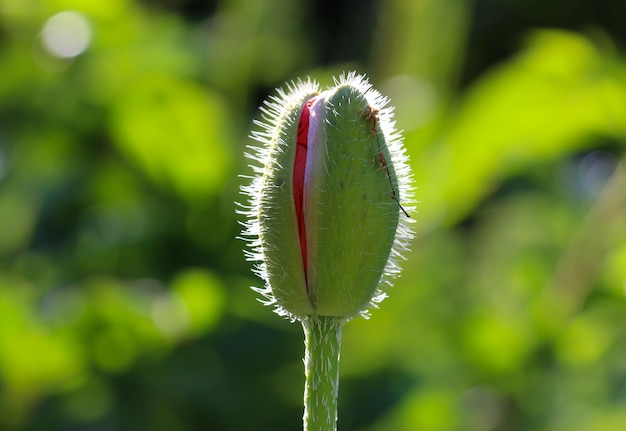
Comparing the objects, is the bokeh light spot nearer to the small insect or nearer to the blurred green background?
the blurred green background

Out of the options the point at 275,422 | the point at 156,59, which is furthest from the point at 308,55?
the point at 275,422

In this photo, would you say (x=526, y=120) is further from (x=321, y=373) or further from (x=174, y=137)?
(x=321, y=373)

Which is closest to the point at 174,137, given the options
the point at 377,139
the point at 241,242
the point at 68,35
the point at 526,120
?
the point at 241,242

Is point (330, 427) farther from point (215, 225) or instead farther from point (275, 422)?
point (215, 225)

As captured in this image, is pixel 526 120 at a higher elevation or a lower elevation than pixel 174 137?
lower

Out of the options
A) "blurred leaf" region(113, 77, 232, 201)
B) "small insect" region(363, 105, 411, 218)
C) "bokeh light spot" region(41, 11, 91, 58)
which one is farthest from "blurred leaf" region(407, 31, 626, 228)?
"small insect" region(363, 105, 411, 218)

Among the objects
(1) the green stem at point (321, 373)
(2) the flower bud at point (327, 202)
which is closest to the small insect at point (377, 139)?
(2) the flower bud at point (327, 202)
